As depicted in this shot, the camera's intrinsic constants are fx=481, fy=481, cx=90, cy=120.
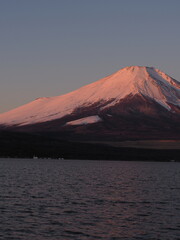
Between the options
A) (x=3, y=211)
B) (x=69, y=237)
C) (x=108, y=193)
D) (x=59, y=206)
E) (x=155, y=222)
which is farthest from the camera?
(x=108, y=193)

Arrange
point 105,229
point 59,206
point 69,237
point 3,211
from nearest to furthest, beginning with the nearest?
1. point 69,237
2. point 105,229
3. point 3,211
4. point 59,206

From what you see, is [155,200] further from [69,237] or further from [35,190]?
[69,237]

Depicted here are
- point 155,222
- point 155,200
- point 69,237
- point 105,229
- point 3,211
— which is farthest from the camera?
point 155,200

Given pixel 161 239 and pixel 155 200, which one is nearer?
pixel 161 239

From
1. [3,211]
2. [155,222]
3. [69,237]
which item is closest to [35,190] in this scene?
[3,211]

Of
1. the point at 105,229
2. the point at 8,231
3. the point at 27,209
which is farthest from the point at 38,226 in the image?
the point at 27,209

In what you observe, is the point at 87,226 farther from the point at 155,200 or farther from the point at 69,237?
the point at 155,200

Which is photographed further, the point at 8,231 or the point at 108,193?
the point at 108,193

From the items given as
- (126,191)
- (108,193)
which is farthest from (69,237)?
(126,191)

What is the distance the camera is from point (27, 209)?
47750mm

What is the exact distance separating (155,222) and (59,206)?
39.3 feet

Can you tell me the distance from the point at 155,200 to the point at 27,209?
18.1 meters

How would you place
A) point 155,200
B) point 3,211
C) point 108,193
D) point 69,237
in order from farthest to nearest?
point 108,193 → point 155,200 → point 3,211 → point 69,237

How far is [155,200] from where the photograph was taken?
5894 centimetres
